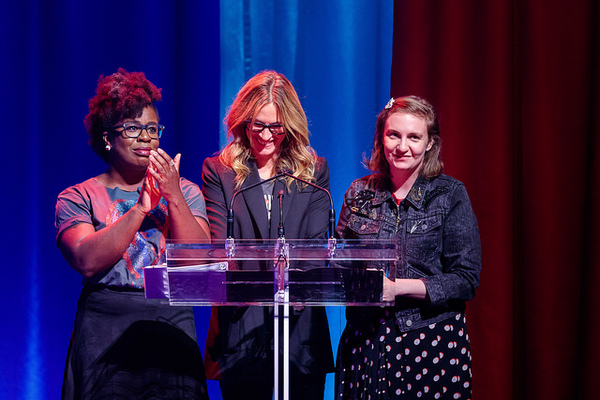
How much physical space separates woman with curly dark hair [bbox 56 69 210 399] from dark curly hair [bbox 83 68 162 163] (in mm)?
48

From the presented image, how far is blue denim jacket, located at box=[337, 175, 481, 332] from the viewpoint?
1.95 meters

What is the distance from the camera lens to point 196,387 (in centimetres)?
A: 204

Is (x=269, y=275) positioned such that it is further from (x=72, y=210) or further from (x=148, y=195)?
(x=72, y=210)

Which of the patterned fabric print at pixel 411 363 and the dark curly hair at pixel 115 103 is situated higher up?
the dark curly hair at pixel 115 103

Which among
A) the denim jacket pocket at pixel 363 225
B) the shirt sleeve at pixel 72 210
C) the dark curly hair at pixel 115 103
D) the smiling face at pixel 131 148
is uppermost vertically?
the dark curly hair at pixel 115 103

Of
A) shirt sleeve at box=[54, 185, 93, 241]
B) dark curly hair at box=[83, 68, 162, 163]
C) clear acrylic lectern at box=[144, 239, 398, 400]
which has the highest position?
dark curly hair at box=[83, 68, 162, 163]

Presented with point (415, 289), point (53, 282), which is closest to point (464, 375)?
point (415, 289)

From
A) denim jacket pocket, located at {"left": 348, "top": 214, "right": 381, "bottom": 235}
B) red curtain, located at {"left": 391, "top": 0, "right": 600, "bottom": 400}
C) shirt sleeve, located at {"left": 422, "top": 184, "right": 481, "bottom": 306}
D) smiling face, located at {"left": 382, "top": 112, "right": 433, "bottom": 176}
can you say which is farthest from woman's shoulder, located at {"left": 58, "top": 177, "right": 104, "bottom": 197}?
red curtain, located at {"left": 391, "top": 0, "right": 600, "bottom": 400}

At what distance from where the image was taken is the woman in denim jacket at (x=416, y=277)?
1934 millimetres

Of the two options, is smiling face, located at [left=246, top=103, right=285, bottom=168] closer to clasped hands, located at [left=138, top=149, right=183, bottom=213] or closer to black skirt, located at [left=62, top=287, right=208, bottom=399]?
clasped hands, located at [left=138, top=149, right=183, bottom=213]

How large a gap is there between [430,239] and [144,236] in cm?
104

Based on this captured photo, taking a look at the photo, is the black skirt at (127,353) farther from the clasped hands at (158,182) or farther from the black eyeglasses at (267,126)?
the black eyeglasses at (267,126)

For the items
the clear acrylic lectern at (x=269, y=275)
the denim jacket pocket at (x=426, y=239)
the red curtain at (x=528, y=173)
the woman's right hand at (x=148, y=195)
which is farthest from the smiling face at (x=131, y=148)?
the red curtain at (x=528, y=173)

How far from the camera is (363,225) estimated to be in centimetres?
212
